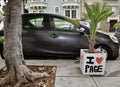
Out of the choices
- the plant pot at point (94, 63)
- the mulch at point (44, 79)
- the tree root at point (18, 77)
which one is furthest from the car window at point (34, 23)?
the tree root at point (18, 77)

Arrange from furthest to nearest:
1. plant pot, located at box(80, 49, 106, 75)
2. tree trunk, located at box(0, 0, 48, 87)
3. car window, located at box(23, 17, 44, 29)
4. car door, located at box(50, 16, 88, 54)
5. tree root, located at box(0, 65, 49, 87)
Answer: car window, located at box(23, 17, 44, 29), car door, located at box(50, 16, 88, 54), plant pot, located at box(80, 49, 106, 75), tree trunk, located at box(0, 0, 48, 87), tree root, located at box(0, 65, 49, 87)

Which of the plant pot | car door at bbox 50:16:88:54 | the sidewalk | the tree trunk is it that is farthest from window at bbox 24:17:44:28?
the plant pot

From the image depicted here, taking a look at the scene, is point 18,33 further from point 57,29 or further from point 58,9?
point 58,9

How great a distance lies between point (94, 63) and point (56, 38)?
2.04 meters

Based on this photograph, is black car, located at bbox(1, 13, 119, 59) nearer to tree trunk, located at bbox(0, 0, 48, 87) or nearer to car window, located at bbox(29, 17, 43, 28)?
car window, located at bbox(29, 17, 43, 28)

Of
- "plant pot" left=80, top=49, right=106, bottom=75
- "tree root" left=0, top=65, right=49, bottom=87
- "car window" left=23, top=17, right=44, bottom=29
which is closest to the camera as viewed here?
"tree root" left=0, top=65, right=49, bottom=87

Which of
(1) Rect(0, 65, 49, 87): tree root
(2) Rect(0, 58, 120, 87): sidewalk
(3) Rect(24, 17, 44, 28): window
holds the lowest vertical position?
(2) Rect(0, 58, 120, 87): sidewalk

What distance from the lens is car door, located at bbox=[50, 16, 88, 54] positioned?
7.26 meters

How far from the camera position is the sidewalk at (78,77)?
5012 millimetres

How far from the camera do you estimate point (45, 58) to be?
7.80 m

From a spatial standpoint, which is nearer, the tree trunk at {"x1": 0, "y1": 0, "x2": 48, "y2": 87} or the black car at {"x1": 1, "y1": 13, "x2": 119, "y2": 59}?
the tree trunk at {"x1": 0, "y1": 0, "x2": 48, "y2": 87}

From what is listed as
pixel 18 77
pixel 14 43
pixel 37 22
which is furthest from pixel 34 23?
pixel 18 77

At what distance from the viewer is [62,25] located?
24.2ft

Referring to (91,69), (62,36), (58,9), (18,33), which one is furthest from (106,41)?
(58,9)
